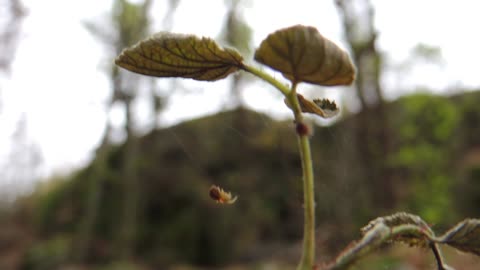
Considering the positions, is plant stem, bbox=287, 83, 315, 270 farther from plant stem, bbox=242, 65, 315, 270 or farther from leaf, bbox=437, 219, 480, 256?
leaf, bbox=437, 219, 480, 256

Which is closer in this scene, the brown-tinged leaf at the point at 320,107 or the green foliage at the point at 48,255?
the brown-tinged leaf at the point at 320,107

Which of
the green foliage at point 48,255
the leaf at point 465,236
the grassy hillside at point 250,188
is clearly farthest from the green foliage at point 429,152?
the green foliage at point 48,255

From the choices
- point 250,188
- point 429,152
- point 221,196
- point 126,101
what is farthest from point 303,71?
point 250,188

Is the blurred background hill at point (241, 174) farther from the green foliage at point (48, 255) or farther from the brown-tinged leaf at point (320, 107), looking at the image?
the brown-tinged leaf at point (320, 107)

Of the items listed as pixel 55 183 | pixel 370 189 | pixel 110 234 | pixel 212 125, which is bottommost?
pixel 110 234

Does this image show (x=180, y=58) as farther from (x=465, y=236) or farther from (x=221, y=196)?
(x=465, y=236)

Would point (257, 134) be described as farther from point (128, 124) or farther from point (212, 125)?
point (128, 124)

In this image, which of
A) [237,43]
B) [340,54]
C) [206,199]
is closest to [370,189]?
[206,199]
